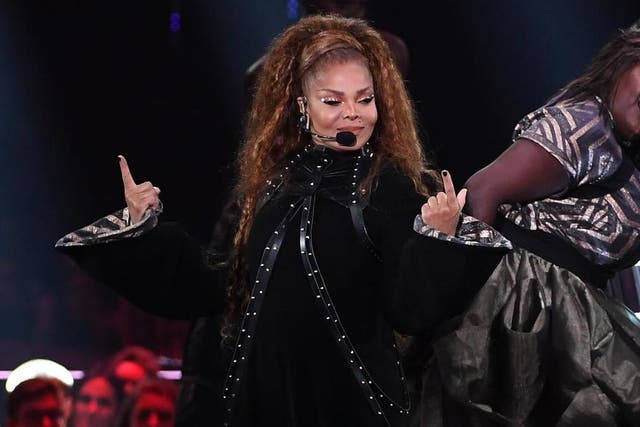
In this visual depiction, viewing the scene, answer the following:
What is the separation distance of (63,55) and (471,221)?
275 cm

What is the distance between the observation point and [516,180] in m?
2.20

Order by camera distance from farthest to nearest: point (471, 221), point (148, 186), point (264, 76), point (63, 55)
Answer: point (63, 55) → point (264, 76) → point (148, 186) → point (471, 221)

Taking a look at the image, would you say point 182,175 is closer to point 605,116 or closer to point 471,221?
point 605,116

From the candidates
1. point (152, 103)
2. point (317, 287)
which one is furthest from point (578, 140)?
point (152, 103)

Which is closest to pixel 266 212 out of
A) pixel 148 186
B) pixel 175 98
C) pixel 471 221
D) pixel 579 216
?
pixel 148 186

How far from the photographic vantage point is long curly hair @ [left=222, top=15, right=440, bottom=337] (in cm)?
211

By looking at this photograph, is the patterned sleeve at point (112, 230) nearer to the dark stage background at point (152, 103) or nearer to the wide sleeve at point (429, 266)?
the wide sleeve at point (429, 266)

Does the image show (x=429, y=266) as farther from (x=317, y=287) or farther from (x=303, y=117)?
(x=303, y=117)

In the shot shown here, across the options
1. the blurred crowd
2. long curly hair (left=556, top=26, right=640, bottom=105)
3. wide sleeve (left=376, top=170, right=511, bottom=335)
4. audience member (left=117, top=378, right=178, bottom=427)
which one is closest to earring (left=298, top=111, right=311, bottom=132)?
wide sleeve (left=376, top=170, right=511, bottom=335)

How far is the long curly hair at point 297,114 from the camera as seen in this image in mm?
2113

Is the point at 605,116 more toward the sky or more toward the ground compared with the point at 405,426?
more toward the sky

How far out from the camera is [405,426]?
6.45 ft

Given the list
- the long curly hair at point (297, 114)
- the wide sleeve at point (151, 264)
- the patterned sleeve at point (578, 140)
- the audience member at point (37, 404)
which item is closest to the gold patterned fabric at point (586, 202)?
the patterned sleeve at point (578, 140)

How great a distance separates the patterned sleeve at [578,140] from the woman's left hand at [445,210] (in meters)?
0.46
